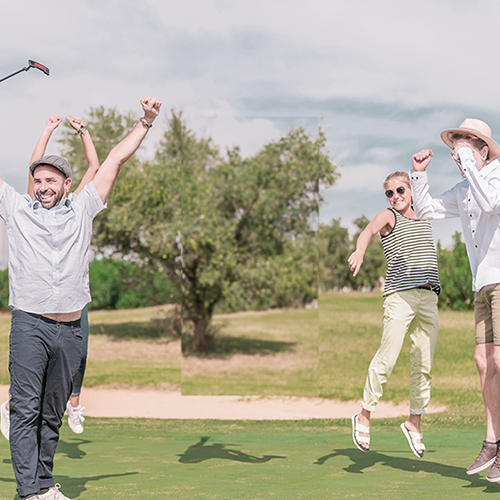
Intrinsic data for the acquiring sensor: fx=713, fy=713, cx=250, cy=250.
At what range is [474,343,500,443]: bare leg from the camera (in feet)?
13.2

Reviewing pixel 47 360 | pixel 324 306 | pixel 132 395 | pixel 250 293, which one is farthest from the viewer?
pixel 324 306

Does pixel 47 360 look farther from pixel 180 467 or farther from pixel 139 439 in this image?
pixel 139 439

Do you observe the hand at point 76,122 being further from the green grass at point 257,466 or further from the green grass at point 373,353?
the green grass at point 373,353

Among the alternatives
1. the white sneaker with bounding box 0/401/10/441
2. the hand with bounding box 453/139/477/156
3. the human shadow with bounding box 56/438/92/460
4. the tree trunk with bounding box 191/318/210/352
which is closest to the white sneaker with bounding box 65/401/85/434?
the human shadow with bounding box 56/438/92/460

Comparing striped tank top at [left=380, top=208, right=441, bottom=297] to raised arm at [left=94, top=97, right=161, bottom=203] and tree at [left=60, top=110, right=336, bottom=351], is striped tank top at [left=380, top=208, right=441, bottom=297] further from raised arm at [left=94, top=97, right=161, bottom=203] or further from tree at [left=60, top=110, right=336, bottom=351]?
tree at [left=60, top=110, right=336, bottom=351]

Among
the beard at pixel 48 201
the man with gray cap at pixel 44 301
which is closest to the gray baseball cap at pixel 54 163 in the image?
the man with gray cap at pixel 44 301

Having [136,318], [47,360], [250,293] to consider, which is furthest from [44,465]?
[136,318]

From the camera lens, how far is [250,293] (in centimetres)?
1306

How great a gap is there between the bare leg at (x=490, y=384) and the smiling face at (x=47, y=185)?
2.48 m

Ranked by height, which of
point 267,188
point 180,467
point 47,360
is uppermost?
point 267,188

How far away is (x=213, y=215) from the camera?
12.9m

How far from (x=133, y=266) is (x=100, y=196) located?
10.8 meters

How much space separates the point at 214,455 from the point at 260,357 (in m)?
9.59

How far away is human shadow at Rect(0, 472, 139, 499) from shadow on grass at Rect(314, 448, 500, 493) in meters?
1.47
